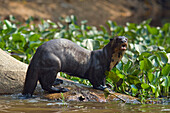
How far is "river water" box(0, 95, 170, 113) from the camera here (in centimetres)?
349

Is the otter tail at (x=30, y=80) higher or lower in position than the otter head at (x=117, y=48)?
lower

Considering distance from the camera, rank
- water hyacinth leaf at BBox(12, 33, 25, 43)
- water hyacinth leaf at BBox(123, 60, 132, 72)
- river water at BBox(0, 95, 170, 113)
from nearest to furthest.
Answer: river water at BBox(0, 95, 170, 113)
water hyacinth leaf at BBox(123, 60, 132, 72)
water hyacinth leaf at BBox(12, 33, 25, 43)

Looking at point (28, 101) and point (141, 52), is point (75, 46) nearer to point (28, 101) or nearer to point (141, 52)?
point (28, 101)

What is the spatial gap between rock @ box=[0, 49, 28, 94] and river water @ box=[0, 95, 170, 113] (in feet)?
0.77

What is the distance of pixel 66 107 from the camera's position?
12.1ft

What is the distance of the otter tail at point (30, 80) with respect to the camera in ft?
13.6

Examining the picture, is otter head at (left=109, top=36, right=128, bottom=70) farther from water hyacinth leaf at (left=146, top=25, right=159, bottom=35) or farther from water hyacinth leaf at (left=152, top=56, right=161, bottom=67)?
water hyacinth leaf at (left=146, top=25, right=159, bottom=35)

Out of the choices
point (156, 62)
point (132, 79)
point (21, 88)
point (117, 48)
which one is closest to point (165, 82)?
point (156, 62)

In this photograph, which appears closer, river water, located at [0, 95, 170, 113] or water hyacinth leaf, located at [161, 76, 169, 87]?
river water, located at [0, 95, 170, 113]

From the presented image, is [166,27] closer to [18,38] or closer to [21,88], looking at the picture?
[18,38]

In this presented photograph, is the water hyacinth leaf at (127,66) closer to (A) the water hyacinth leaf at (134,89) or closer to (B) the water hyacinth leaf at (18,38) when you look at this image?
(A) the water hyacinth leaf at (134,89)

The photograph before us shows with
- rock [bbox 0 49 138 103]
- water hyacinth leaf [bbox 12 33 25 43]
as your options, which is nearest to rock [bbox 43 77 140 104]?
rock [bbox 0 49 138 103]

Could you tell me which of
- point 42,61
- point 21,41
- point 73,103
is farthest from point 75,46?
point 21,41

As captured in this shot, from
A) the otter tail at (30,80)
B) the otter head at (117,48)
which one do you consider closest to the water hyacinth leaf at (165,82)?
the otter head at (117,48)
